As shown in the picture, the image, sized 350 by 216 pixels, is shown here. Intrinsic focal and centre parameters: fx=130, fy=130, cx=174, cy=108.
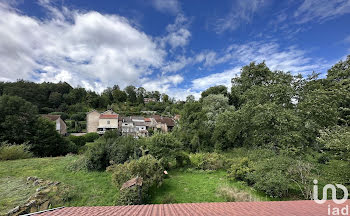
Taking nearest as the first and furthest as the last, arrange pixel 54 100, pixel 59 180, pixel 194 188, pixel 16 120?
pixel 59 180 → pixel 194 188 → pixel 16 120 → pixel 54 100

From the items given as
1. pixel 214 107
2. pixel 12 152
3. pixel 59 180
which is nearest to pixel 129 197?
pixel 59 180

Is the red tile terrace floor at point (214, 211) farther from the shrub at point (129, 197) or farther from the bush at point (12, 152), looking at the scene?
the bush at point (12, 152)

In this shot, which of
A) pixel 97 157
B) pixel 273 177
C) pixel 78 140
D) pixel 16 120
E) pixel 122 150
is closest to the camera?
pixel 273 177

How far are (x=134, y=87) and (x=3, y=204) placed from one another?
6822 centimetres

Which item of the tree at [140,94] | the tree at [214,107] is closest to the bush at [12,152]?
the tree at [214,107]

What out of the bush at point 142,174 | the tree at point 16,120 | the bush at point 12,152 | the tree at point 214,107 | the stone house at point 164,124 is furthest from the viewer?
the stone house at point 164,124

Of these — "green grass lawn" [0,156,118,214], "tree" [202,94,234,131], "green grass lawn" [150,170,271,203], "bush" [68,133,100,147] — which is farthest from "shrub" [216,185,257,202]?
"bush" [68,133,100,147]

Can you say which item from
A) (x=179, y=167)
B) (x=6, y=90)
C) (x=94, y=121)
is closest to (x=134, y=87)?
(x=94, y=121)

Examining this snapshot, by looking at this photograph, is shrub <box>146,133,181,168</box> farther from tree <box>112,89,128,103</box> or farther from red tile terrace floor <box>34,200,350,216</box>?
tree <box>112,89,128,103</box>

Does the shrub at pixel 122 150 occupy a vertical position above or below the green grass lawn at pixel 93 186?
above

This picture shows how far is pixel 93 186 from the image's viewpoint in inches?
295

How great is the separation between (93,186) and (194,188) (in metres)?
5.93

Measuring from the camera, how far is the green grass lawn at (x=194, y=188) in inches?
262

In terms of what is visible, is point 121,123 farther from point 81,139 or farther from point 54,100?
point 54,100
